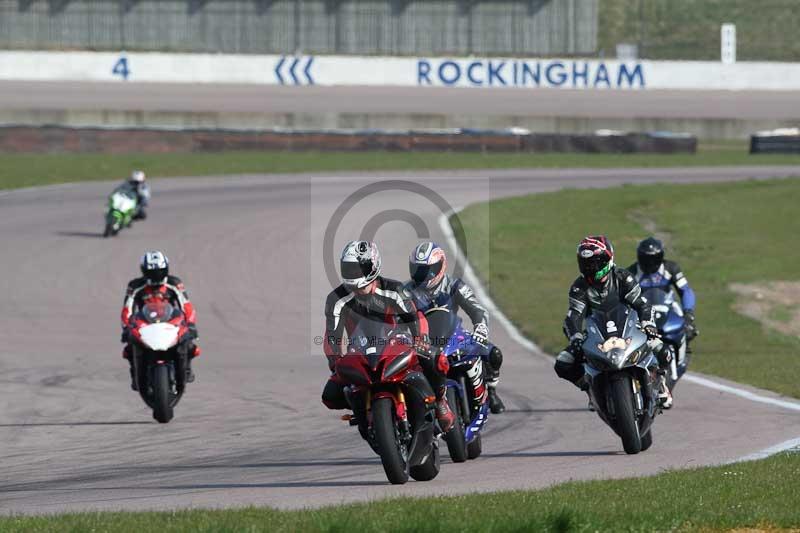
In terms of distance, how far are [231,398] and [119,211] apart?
43.7 ft

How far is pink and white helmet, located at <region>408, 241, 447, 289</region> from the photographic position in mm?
10688

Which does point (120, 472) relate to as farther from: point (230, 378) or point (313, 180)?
point (313, 180)

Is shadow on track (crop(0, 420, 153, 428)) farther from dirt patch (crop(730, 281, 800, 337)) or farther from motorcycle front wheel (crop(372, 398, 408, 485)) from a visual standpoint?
dirt patch (crop(730, 281, 800, 337))

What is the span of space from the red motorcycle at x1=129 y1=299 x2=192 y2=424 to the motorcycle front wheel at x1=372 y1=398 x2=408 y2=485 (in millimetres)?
4664

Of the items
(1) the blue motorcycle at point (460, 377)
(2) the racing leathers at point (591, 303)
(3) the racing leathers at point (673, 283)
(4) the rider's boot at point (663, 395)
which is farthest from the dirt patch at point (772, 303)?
(1) the blue motorcycle at point (460, 377)

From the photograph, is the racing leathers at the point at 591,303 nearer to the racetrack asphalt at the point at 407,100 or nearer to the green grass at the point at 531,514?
the green grass at the point at 531,514

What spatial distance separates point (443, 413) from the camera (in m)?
9.79

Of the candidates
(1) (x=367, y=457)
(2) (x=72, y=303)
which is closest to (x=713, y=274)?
(2) (x=72, y=303)

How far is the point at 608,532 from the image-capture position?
7371mm

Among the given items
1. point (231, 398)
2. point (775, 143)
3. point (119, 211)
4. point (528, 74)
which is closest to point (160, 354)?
point (231, 398)

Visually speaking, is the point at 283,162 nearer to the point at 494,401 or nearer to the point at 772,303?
Answer: the point at 772,303

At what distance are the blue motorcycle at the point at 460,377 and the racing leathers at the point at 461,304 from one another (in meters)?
0.06

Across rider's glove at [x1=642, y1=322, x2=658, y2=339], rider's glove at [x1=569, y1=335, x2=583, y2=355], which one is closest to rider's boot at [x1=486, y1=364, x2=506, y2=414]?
rider's glove at [x1=569, y1=335, x2=583, y2=355]

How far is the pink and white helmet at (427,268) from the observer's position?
10.7 metres
